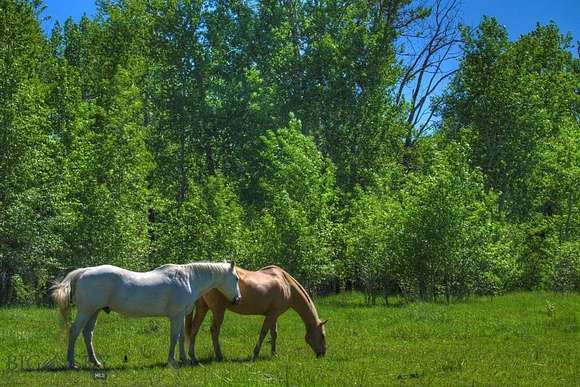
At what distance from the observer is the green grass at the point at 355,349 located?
12227 millimetres

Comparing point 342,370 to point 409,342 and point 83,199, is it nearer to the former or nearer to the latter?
point 409,342

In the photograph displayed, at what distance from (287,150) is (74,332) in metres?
19.3

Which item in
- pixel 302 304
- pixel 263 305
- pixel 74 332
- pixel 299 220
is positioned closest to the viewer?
pixel 74 332

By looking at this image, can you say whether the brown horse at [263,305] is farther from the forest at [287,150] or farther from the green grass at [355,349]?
the forest at [287,150]

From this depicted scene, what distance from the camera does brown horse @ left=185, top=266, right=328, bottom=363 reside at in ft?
48.6

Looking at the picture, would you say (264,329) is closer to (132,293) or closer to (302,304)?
(302,304)

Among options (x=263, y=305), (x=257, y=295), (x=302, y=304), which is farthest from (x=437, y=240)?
(x=257, y=295)

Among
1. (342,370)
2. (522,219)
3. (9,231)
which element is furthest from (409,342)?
(522,219)

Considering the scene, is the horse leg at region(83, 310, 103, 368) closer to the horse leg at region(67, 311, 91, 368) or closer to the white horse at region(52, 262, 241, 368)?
the white horse at region(52, 262, 241, 368)

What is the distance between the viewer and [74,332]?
13.0 m

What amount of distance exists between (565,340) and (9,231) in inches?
711

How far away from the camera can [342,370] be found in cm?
1319

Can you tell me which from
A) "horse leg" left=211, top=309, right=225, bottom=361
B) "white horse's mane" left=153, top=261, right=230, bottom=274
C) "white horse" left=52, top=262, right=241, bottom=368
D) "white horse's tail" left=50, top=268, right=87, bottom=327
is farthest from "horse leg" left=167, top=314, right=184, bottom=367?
"white horse's tail" left=50, top=268, right=87, bottom=327

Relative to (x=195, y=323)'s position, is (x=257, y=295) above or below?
above
